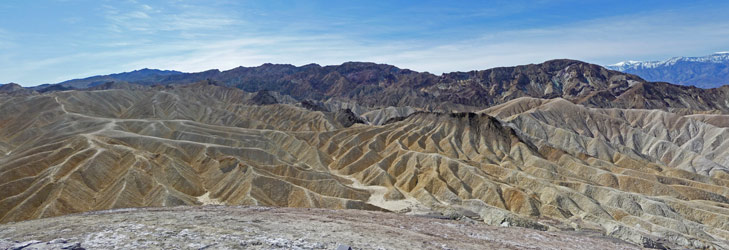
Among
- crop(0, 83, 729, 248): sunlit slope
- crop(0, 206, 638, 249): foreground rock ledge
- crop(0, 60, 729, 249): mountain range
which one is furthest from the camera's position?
crop(0, 83, 729, 248): sunlit slope

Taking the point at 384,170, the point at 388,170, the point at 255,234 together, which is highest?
the point at 255,234

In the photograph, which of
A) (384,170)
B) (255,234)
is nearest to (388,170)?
(384,170)

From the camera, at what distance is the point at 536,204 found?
74.4 meters

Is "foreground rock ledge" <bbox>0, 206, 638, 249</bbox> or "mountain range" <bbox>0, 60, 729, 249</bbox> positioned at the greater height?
"foreground rock ledge" <bbox>0, 206, 638, 249</bbox>

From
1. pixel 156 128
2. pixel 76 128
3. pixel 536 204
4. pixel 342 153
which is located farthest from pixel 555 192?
pixel 76 128

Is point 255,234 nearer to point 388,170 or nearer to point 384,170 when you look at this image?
point 384,170

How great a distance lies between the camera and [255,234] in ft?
71.1

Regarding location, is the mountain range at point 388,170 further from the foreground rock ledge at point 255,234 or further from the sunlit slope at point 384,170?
the foreground rock ledge at point 255,234

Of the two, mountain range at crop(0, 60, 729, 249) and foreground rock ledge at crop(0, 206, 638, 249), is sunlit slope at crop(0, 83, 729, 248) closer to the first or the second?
mountain range at crop(0, 60, 729, 249)

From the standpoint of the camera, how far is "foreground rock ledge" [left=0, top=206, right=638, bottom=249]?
19250mm

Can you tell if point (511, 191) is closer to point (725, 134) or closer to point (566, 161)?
point (566, 161)

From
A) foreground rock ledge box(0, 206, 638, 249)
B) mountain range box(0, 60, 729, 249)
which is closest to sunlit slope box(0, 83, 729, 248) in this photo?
mountain range box(0, 60, 729, 249)

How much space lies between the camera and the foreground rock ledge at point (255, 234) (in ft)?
63.2

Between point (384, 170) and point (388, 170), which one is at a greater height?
point (384, 170)
